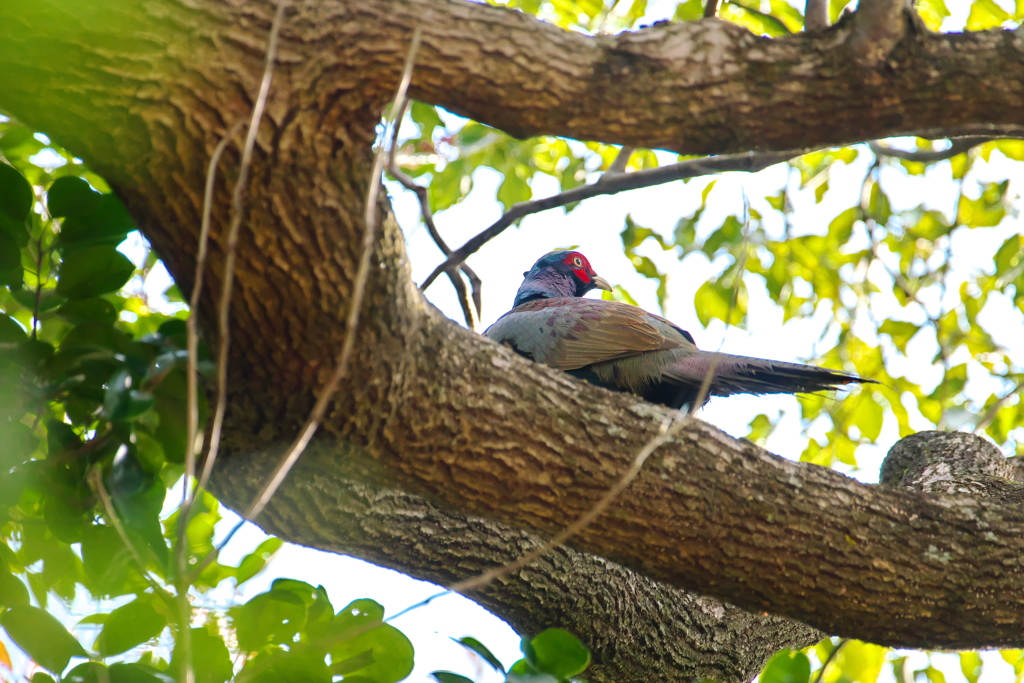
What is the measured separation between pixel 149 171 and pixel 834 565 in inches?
78.0

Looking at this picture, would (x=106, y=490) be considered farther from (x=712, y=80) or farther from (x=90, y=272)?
(x=712, y=80)

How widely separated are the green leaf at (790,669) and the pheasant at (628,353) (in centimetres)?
90

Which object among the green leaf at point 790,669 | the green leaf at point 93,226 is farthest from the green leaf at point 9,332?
the green leaf at point 790,669

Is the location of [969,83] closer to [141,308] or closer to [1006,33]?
[1006,33]

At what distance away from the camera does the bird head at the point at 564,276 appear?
442 centimetres

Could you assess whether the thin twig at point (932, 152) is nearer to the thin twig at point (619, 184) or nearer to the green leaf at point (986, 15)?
the green leaf at point (986, 15)

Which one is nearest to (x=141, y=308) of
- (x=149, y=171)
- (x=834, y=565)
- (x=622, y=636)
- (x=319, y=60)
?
(x=149, y=171)

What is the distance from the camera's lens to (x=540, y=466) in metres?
2.06

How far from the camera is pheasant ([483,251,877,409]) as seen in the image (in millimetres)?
2719

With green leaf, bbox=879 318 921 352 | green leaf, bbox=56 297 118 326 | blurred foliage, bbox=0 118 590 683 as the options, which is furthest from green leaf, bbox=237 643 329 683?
green leaf, bbox=879 318 921 352

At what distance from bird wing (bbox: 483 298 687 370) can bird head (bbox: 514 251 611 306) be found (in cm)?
107

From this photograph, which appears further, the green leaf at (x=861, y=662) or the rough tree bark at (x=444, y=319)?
the green leaf at (x=861, y=662)

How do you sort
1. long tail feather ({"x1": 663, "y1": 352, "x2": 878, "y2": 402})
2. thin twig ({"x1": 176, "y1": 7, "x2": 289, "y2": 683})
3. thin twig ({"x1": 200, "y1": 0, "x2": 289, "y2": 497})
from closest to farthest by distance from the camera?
1. thin twig ({"x1": 176, "y1": 7, "x2": 289, "y2": 683})
2. thin twig ({"x1": 200, "y1": 0, "x2": 289, "y2": 497})
3. long tail feather ({"x1": 663, "y1": 352, "x2": 878, "y2": 402})

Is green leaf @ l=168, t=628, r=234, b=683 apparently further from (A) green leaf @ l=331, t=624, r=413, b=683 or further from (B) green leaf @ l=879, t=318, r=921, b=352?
(B) green leaf @ l=879, t=318, r=921, b=352
